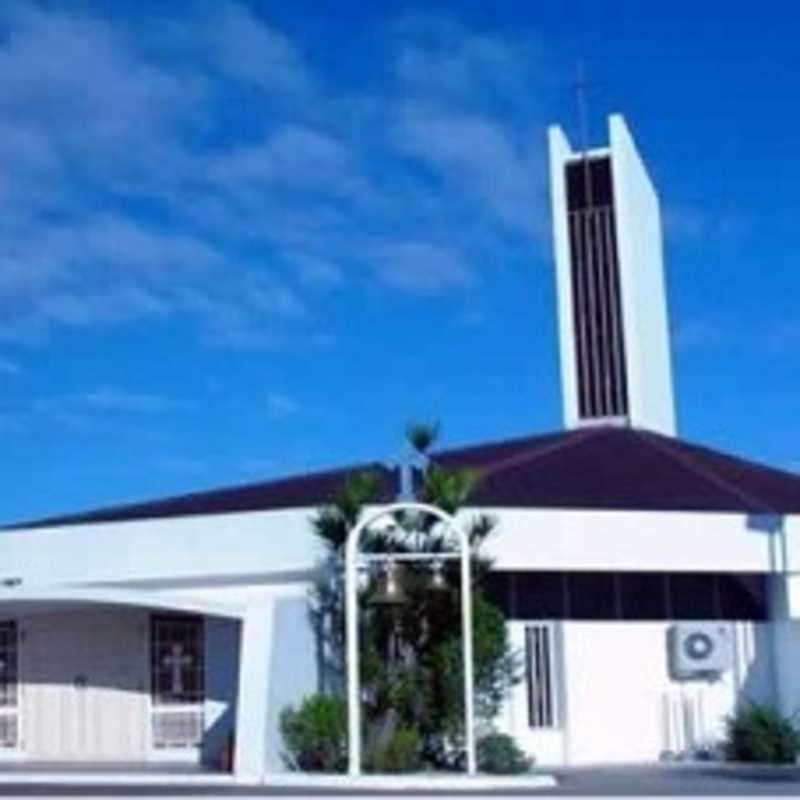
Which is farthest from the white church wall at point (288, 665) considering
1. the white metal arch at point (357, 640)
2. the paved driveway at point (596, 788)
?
the paved driveway at point (596, 788)

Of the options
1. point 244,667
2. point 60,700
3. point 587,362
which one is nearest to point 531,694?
point 244,667

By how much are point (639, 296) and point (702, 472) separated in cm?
791

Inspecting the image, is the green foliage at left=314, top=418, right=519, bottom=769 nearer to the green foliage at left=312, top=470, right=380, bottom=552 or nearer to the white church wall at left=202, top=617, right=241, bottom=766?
the green foliage at left=312, top=470, right=380, bottom=552

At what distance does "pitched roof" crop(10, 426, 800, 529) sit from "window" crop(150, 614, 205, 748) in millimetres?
1944

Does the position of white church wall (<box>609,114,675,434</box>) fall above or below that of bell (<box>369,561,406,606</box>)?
above

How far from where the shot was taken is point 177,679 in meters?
22.9

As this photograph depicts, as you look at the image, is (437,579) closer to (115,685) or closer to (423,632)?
(423,632)

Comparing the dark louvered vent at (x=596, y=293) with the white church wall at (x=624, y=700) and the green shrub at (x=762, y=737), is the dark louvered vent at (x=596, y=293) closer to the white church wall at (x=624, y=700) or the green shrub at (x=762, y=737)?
the white church wall at (x=624, y=700)

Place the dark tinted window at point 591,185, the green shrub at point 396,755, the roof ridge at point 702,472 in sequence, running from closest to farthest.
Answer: the green shrub at point 396,755 → the roof ridge at point 702,472 → the dark tinted window at point 591,185

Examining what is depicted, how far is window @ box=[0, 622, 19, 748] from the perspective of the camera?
77.2 feet

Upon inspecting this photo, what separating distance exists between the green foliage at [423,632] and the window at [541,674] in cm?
136

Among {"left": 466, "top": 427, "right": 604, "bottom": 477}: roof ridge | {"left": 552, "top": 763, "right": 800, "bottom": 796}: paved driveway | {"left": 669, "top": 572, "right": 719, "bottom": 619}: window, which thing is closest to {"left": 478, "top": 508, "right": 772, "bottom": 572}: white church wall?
{"left": 669, "top": 572, "right": 719, "bottom": 619}: window

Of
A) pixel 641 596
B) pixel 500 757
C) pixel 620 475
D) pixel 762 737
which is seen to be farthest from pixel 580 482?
pixel 500 757

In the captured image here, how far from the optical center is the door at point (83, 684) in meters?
23.1
